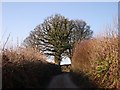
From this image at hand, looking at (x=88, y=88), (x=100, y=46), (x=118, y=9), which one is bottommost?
(x=88, y=88)

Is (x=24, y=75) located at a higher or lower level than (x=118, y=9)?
lower

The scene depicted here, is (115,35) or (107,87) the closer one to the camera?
(107,87)

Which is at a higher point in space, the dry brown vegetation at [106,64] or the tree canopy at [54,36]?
the tree canopy at [54,36]

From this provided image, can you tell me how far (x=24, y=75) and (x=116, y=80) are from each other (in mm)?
4258

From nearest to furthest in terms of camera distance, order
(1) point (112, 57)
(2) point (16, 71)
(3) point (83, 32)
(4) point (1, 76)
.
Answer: (4) point (1, 76), (2) point (16, 71), (1) point (112, 57), (3) point (83, 32)

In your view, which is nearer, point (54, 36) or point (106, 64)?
point (106, 64)

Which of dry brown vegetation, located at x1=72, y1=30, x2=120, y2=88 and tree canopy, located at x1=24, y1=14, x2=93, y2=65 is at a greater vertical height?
tree canopy, located at x1=24, y1=14, x2=93, y2=65

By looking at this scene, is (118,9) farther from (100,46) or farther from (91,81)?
(91,81)

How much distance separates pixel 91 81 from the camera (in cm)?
1427

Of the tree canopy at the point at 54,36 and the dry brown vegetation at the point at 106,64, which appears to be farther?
the tree canopy at the point at 54,36

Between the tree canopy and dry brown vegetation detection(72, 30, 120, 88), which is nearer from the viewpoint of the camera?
dry brown vegetation detection(72, 30, 120, 88)

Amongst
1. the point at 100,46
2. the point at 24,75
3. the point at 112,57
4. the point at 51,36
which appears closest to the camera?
the point at 24,75

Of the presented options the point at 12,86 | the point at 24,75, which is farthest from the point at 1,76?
the point at 24,75

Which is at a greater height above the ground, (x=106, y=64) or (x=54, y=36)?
(x=54, y=36)
